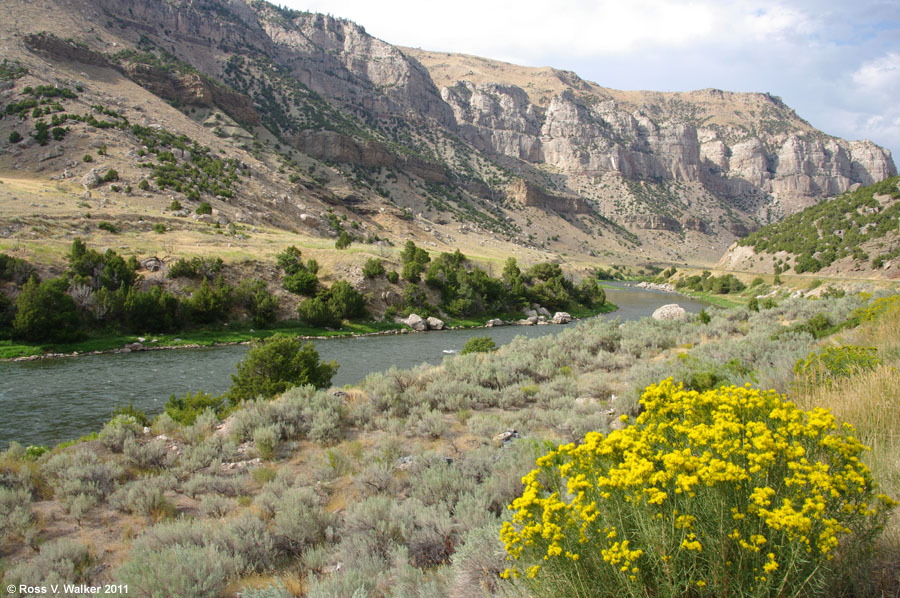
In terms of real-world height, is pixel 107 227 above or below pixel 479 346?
above

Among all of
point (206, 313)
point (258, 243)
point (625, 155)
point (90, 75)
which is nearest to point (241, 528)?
point (206, 313)

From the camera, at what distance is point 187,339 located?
23.8 metres

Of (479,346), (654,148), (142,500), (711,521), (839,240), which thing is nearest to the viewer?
(711,521)

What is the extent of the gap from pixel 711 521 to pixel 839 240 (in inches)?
2399

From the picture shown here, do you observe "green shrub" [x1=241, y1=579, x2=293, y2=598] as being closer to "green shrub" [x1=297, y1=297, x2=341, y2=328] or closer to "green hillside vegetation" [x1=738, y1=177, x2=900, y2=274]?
"green shrub" [x1=297, y1=297, x2=341, y2=328]

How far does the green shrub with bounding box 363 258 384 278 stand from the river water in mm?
7240

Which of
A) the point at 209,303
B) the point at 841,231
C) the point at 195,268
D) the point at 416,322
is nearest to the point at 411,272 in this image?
the point at 416,322

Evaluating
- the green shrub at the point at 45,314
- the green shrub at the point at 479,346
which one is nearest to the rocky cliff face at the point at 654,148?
the green shrub at the point at 45,314

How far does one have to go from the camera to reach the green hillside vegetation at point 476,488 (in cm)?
229

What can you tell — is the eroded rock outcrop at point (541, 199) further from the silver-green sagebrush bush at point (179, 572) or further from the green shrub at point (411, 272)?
the silver-green sagebrush bush at point (179, 572)

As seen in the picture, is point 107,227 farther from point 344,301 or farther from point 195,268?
point 344,301

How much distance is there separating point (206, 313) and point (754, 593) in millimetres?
28522

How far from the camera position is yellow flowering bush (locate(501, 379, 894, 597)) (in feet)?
7.09

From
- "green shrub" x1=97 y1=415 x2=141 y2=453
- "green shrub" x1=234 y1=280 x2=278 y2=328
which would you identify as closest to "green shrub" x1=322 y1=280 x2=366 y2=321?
"green shrub" x1=234 y1=280 x2=278 y2=328
